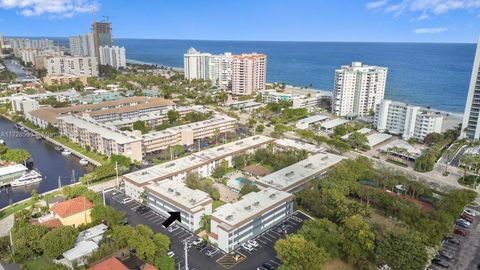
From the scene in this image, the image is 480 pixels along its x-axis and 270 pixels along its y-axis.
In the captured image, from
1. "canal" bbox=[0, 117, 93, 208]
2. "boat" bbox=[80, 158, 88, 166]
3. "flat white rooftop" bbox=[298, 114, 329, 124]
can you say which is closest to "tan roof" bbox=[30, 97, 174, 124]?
"canal" bbox=[0, 117, 93, 208]

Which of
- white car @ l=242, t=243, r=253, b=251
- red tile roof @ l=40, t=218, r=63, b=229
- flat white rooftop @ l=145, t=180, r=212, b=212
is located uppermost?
flat white rooftop @ l=145, t=180, r=212, b=212

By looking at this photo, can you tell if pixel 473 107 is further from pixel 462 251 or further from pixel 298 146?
pixel 462 251

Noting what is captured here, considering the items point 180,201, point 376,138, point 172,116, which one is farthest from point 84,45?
point 180,201

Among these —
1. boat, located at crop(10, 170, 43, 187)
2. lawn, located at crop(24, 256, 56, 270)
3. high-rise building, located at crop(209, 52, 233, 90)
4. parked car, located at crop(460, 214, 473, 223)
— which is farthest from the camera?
high-rise building, located at crop(209, 52, 233, 90)

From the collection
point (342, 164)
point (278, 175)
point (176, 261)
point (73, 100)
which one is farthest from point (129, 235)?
point (73, 100)

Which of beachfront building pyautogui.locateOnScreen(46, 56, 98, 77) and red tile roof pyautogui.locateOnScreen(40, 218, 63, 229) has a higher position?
beachfront building pyautogui.locateOnScreen(46, 56, 98, 77)

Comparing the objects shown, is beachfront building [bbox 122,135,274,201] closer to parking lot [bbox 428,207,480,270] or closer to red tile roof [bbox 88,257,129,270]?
red tile roof [bbox 88,257,129,270]

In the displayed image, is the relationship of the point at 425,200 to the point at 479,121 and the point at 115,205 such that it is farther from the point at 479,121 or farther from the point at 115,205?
the point at 115,205
